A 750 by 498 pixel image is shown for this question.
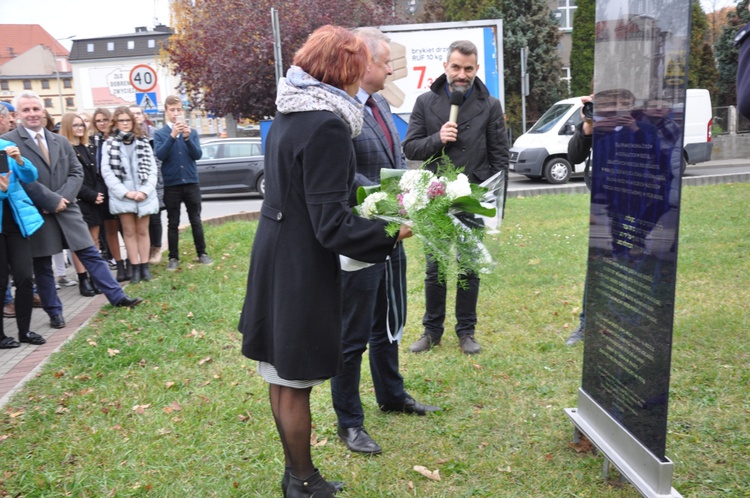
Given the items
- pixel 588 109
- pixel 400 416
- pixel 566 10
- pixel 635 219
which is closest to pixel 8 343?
pixel 400 416

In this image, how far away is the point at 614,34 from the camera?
301cm

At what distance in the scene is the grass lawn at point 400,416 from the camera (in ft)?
11.8

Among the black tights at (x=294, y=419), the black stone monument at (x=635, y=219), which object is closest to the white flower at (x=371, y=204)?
the black tights at (x=294, y=419)

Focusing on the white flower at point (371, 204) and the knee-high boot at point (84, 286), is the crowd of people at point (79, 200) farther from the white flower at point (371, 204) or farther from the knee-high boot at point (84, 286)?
the white flower at point (371, 204)

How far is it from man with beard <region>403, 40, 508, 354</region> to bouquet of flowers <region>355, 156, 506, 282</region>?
1.92m

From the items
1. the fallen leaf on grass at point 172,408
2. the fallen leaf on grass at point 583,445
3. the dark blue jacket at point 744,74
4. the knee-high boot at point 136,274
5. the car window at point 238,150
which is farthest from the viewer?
the car window at point 238,150

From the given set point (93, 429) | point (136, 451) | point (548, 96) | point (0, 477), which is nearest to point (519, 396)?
point (136, 451)

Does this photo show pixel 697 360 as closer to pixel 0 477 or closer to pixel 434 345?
pixel 434 345

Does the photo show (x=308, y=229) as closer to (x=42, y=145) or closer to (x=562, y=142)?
(x=42, y=145)

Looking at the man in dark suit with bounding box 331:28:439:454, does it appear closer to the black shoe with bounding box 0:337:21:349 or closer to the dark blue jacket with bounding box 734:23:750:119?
the dark blue jacket with bounding box 734:23:750:119

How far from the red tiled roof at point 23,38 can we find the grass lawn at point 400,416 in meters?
99.6

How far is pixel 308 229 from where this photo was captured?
294 centimetres

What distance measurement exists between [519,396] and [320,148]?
2504mm

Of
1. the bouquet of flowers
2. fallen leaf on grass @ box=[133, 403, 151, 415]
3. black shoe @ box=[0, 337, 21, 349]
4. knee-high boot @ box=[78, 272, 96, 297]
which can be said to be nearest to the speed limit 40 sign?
knee-high boot @ box=[78, 272, 96, 297]
